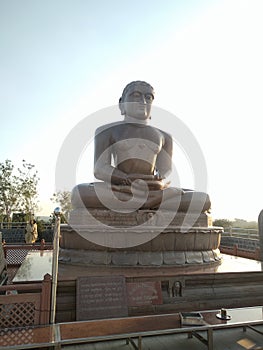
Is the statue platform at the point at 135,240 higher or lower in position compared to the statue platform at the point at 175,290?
higher

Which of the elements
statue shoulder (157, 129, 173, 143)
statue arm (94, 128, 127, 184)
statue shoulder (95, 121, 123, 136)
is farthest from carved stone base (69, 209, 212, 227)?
statue shoulder (157, 129, 173, 143)

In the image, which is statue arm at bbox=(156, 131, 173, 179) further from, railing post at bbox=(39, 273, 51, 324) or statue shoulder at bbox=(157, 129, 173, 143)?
railing post at bbox=(39, 273, 51, 324)

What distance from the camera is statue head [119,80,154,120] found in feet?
24.3

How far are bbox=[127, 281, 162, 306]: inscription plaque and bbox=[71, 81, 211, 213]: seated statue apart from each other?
217 centimetres

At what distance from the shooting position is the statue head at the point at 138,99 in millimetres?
7395

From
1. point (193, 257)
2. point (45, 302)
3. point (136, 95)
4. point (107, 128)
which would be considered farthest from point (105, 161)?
point (45, 302)

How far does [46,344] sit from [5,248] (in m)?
6.61

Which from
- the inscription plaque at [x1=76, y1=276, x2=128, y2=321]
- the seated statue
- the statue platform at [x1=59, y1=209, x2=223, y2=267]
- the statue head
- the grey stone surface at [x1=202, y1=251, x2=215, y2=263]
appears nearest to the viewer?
the inscription plaque at [x1=76, y1=276, x2=128, y2=321]

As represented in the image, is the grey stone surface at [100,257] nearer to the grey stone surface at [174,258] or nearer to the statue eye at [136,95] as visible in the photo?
the grey stone surface at [174,258]

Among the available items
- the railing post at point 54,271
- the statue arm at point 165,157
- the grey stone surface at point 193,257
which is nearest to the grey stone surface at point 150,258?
the grey stone surface at point 193,257

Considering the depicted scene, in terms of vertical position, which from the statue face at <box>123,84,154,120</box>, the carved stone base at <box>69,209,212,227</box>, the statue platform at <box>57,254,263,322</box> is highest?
the statue face at <box>123,84,154,120</box>

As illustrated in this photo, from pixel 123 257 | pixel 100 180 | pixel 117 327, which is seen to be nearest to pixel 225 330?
pixel 117 327

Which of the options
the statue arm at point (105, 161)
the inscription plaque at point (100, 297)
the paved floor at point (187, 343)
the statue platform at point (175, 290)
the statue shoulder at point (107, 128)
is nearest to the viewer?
the paved floor at point (187, 343)

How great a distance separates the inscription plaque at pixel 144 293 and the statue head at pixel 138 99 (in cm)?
451
